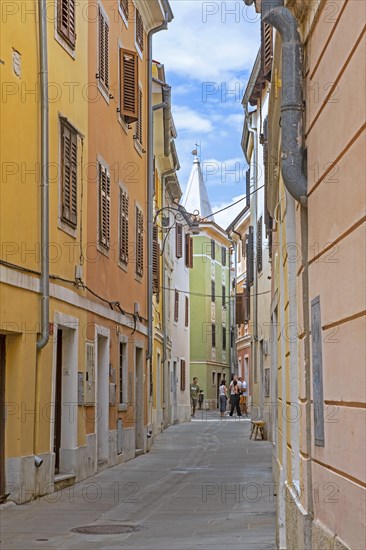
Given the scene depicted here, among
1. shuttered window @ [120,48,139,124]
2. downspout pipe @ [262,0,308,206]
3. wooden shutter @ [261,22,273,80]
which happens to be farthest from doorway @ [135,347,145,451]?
downspout pipe @ [262,0,308,206]

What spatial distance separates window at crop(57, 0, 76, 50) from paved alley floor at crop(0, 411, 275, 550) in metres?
6.64

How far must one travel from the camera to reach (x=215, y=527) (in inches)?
407

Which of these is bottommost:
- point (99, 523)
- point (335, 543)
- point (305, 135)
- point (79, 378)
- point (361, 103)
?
point (99, 523)

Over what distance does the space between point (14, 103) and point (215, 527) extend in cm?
560

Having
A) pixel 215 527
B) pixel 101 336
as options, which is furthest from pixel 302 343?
pixel 101 336

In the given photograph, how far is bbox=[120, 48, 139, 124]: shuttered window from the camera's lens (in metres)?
19.5

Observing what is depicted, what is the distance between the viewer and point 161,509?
1207cm

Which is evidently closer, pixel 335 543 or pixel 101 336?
pixel 335 543

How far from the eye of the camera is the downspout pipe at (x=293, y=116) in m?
6.13

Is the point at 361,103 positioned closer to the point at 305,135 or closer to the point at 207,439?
the point at 305,135

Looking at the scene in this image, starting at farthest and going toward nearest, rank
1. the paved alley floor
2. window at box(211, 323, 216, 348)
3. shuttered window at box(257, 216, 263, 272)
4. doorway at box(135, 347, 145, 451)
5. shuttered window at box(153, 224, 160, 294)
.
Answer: window at box(211, 323, 216, 348), shuttered window at box(257, 216, 263, 272), shuttered window at box(153, 224, 160, 294), doorway at box(135, 347, 145, 451), the paved alley floor

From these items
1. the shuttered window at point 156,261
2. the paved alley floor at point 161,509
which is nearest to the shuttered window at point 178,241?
the shuttered window at point 156,261

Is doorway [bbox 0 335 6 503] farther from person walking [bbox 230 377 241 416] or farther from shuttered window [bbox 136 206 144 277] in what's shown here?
person walking [bbox 230 377 241 416]

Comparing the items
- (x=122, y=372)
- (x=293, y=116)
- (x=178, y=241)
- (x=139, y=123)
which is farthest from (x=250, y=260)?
(x=293, y=116)
